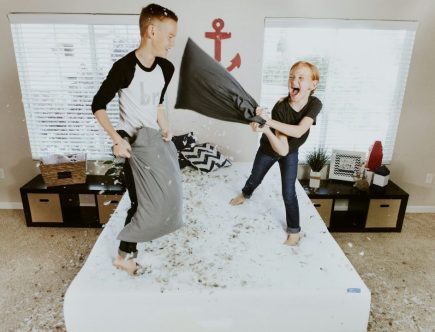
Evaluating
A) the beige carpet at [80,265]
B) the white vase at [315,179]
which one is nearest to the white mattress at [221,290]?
the beige carpet at [80,265]

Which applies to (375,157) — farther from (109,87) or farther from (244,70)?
(109,87)

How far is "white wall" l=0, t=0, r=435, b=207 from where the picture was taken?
2.83 meters

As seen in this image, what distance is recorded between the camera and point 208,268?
1.73 metres

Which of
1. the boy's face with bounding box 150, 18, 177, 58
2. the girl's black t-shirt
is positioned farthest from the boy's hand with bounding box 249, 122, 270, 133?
the boy's face with bounding box 150, 18, 177, 58

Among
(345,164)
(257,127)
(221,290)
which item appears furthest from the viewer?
(345,164)

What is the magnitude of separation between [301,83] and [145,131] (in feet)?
2.62

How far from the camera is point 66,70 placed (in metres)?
2.96

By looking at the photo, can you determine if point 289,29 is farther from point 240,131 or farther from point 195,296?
point 195,296

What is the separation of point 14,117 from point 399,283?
322 centimetres

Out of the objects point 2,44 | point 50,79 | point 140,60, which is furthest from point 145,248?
point 2,44

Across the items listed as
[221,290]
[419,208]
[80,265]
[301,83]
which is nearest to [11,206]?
[80,265]

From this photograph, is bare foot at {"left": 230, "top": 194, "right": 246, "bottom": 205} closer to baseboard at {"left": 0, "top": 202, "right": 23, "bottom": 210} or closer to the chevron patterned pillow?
the chevron patterned pillow

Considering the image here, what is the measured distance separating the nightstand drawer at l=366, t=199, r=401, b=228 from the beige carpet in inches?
3.6

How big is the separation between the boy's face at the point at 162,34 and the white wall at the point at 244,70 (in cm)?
144
